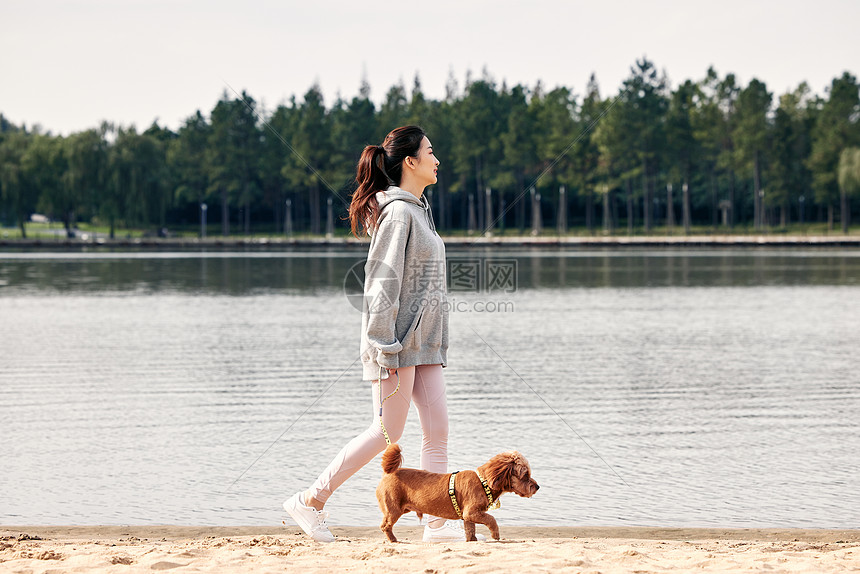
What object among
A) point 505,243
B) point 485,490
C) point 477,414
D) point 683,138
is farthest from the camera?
point 683,138

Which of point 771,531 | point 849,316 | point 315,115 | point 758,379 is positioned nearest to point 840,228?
point 315,115

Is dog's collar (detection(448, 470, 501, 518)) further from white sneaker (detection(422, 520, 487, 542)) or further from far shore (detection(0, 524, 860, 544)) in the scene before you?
far shore (detection(0, 524, 860, 544))

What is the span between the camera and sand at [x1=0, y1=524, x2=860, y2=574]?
160 inches

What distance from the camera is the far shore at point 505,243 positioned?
78.2 m

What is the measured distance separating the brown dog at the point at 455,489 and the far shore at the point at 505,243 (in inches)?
2964

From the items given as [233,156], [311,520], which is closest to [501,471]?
[311,520]

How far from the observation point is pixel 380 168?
4836mm

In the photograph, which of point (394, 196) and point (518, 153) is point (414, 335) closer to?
point (394, 196)

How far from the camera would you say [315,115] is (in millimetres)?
99875

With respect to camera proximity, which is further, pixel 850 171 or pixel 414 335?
pixel 850 171

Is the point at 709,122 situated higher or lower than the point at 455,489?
higher

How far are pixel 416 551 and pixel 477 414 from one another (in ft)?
14.8

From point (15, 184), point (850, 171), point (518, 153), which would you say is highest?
point (518, 153)

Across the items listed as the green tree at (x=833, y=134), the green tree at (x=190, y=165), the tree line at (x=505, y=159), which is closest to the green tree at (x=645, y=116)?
the tree line at (x=505, y=159)
